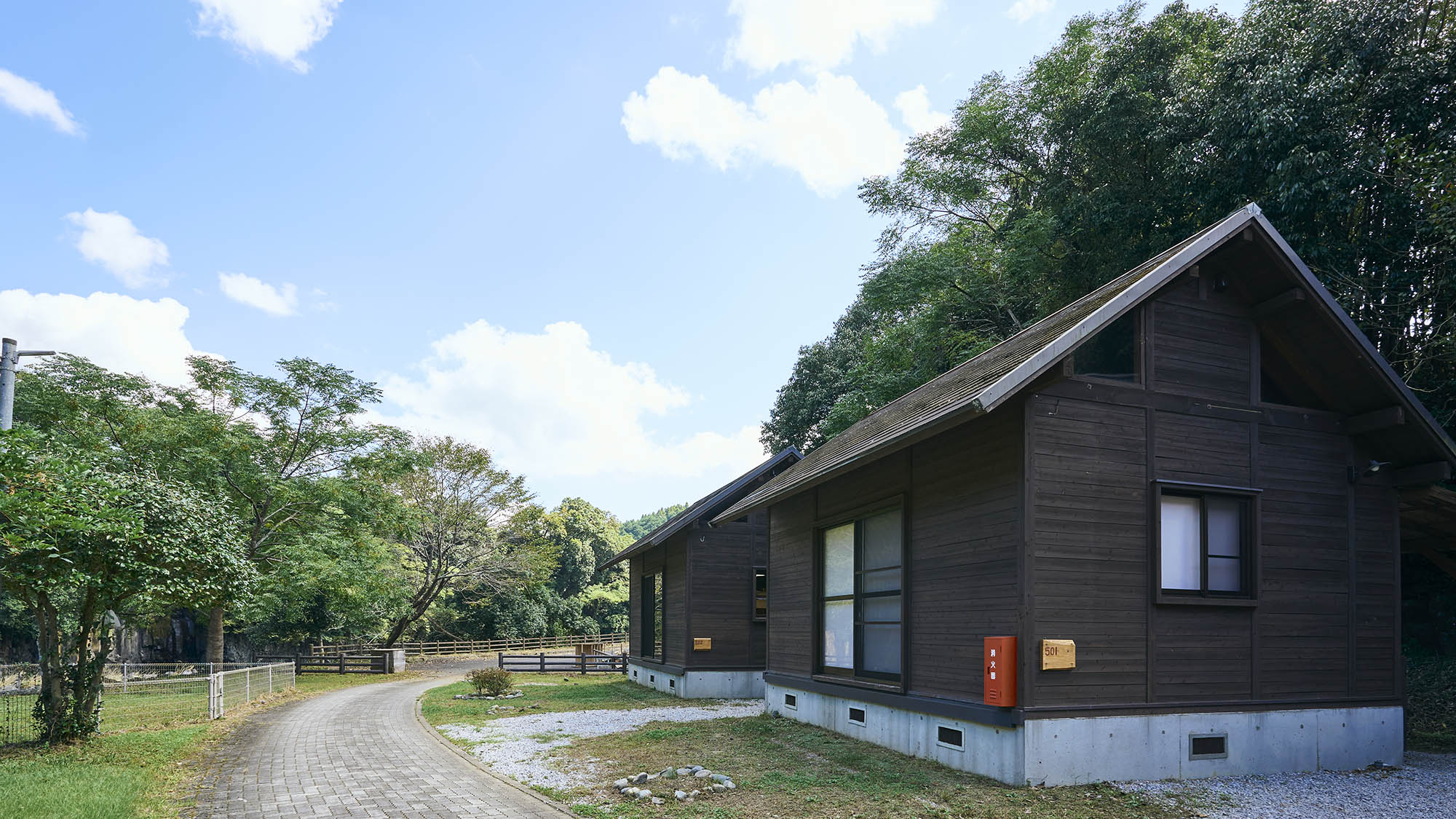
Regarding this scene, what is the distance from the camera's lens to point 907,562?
36.9 ft

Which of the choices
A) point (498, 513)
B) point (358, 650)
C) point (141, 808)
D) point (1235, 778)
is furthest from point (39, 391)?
point (1235, 778)

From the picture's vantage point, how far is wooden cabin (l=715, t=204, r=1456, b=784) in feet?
29.8

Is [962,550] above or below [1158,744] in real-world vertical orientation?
above

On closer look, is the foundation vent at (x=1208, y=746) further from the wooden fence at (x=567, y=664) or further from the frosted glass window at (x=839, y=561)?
the wooden fence at (x=567, y=664)

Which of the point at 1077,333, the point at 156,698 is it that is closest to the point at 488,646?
the point at 156,698

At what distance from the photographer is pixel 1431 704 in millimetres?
14492

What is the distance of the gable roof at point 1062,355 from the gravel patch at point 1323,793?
3791mm

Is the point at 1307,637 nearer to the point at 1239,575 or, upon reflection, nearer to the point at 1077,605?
the point at 1239,575

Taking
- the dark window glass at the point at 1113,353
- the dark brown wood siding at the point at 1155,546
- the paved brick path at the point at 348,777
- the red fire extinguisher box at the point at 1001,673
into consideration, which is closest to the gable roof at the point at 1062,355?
the dark window glass at the point at 1113,353

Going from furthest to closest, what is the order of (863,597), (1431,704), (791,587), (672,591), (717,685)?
1. (672,591)
2. (717,685)
3. (791,587)
4. (1431,704)
5. (863,597)

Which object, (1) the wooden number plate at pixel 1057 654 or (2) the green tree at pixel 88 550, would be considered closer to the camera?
(1) the wooden number plate at pixel 1057 654

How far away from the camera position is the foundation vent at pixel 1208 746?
9406mm

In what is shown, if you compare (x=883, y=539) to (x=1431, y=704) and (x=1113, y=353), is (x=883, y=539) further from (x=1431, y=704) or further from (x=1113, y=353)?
(x=1431, y=704)

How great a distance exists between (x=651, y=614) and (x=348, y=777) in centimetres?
1547
